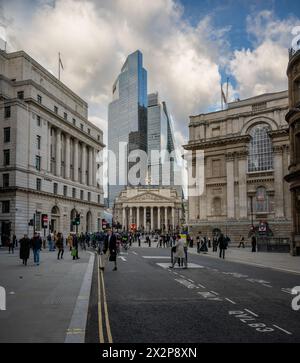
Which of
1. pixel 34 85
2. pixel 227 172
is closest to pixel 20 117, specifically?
pixel 34 85

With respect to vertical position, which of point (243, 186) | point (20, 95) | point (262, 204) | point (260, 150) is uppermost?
point (20, 95)

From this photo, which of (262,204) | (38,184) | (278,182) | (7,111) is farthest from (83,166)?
(278,182)

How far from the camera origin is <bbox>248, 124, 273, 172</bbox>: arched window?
60.5 meters

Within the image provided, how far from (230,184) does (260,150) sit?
22.8 ft

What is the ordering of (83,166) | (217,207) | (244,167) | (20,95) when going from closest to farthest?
(20,95) < (244,167) < (217,207) < (83,166)

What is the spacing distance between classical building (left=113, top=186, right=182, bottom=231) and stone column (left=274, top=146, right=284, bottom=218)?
100912 mm

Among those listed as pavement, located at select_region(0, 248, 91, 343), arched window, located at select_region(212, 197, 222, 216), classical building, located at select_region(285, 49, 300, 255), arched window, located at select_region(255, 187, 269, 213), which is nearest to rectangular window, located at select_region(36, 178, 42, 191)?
arched window, located at select_region(212, 197, 222, 216)

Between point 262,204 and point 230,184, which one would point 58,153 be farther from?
point 262,204

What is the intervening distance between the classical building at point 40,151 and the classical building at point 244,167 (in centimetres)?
2040

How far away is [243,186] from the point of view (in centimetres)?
6153

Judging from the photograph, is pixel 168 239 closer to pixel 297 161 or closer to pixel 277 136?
pixel 277 136

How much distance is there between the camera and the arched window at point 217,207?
211ft

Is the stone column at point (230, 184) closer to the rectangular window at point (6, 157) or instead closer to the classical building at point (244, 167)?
the classical building at point (244, 167)
